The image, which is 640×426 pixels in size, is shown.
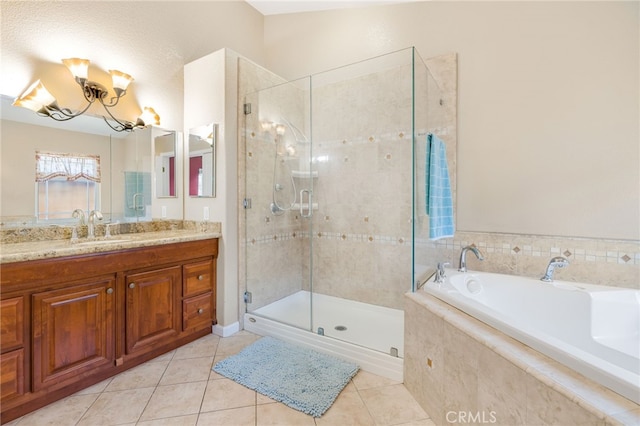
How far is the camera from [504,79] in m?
2.17

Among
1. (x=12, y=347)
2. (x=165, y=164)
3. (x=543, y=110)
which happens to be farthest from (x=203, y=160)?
(x=543, y=110)

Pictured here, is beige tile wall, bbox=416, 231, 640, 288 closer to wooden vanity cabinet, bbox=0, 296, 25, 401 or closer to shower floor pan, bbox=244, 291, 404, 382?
shower floor pan, bbox=244, 291, 404, 382

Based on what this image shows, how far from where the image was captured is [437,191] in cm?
194

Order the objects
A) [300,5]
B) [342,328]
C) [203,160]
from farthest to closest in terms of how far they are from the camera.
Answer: [300,5], [203,160], [342,328]

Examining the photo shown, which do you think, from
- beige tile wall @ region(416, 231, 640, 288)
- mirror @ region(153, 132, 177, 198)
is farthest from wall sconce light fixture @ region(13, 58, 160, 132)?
beige tile wall @ region(416, 231, 640, 288)

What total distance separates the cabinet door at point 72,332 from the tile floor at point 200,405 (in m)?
0.16

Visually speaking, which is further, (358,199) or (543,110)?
(358,199)

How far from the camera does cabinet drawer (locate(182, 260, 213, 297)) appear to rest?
2250 millimetres

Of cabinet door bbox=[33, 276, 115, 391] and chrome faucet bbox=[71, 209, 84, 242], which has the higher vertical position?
chrome faucet bbox=[71, 209, 84, 242]

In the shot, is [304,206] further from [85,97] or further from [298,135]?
[85,97]

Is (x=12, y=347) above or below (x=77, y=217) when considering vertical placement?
below

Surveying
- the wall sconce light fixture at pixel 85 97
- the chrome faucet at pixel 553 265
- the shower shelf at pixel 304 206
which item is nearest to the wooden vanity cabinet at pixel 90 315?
the shower shelf at pixel 304 206

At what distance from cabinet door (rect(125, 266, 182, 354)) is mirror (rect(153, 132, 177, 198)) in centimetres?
83

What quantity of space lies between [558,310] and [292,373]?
1.73 metres
